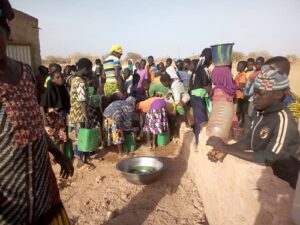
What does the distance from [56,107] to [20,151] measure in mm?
3851

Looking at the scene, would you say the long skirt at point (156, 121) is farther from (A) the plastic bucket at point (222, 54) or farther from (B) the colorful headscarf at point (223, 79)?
(A) the plastic bucket at point (222, 54)

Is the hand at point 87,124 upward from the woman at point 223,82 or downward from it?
A: downward

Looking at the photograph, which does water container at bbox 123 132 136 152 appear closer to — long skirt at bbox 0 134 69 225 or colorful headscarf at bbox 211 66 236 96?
colorful headscarf at bbox 211 66 236 96

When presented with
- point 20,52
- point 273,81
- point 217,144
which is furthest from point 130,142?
point 20,52

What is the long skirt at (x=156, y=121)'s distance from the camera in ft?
20.0

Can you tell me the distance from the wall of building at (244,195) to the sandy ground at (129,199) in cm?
48

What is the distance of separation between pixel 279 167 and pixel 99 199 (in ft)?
10.2

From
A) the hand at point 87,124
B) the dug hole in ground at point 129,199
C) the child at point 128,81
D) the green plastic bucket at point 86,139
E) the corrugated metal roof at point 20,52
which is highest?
the corrugated metal roof at point 20,52

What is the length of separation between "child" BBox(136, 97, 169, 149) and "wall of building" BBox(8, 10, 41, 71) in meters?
6.55

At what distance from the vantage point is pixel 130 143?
6.30m

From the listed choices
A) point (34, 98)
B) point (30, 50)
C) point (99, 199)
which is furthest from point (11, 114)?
point (30, 50)

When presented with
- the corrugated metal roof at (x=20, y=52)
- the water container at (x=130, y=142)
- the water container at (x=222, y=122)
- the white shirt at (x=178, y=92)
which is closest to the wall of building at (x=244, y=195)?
the water container at (x=222, y=122)

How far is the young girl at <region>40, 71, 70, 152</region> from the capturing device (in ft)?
→ 16.6

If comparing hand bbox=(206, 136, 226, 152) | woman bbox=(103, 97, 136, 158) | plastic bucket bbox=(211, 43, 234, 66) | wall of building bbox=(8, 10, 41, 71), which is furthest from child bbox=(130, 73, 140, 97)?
hand bbox=(206, 136, 226, 152)
